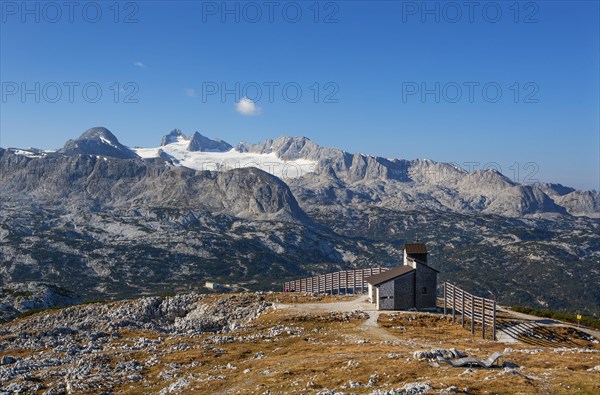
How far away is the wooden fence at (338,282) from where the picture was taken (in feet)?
356

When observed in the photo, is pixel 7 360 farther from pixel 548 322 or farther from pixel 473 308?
pixel 548 322

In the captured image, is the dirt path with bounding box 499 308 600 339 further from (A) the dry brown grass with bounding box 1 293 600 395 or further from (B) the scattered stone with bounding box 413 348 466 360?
(B) the scattered stone with bounding box 413 348 466 360

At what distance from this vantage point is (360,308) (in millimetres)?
86938

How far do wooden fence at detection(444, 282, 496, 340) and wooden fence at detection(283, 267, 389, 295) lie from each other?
84.3 ft

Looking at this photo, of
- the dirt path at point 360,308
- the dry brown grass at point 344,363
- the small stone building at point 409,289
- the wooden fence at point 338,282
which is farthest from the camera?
the wooden fence at point 338,282

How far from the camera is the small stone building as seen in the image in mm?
85312

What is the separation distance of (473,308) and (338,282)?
149 ft

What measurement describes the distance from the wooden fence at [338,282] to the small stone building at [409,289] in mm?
18171

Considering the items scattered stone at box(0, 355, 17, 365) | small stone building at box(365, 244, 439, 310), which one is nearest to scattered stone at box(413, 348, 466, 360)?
small stone building at box(365, 244, 439, 310)

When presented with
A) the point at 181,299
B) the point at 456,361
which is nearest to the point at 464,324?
the point at 456,361

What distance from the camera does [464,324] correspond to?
74.6 m

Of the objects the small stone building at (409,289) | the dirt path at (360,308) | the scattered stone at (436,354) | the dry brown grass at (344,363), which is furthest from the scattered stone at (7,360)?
the small stone building at (409,289)

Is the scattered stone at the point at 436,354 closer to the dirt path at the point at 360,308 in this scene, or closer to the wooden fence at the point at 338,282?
the dirt path at the point at 360,308

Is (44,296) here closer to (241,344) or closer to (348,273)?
(348,273)
